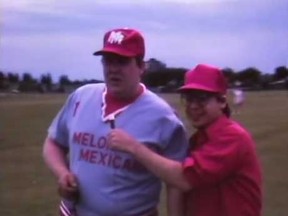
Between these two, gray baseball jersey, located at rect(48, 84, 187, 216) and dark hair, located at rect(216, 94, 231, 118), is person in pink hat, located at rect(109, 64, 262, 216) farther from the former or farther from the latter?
gray baseball jersey, located at rect(48, 84, 187, 216)

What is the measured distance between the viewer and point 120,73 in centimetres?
384

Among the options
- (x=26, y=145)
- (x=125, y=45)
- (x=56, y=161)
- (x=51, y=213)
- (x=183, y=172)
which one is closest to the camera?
(x=183, y=172)

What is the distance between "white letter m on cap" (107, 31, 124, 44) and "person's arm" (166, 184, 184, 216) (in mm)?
695

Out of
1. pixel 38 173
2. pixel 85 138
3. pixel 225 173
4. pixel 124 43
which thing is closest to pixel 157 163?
pixel 225 173

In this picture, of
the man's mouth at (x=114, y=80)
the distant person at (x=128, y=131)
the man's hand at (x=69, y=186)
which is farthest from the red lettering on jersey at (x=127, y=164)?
the man's mouth at (x=114, y=80)

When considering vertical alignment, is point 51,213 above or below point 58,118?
below

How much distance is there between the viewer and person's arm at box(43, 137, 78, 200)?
3.91m

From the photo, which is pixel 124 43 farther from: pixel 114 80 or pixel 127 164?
pixel 127 164

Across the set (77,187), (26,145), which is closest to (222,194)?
(77,187)

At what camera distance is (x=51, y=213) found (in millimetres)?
9250

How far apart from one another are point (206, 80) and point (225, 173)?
0.41 meters

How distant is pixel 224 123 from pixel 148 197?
59 cm

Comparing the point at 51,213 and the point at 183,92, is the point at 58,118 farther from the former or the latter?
the point at 51,213

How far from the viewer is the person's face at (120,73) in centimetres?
385
